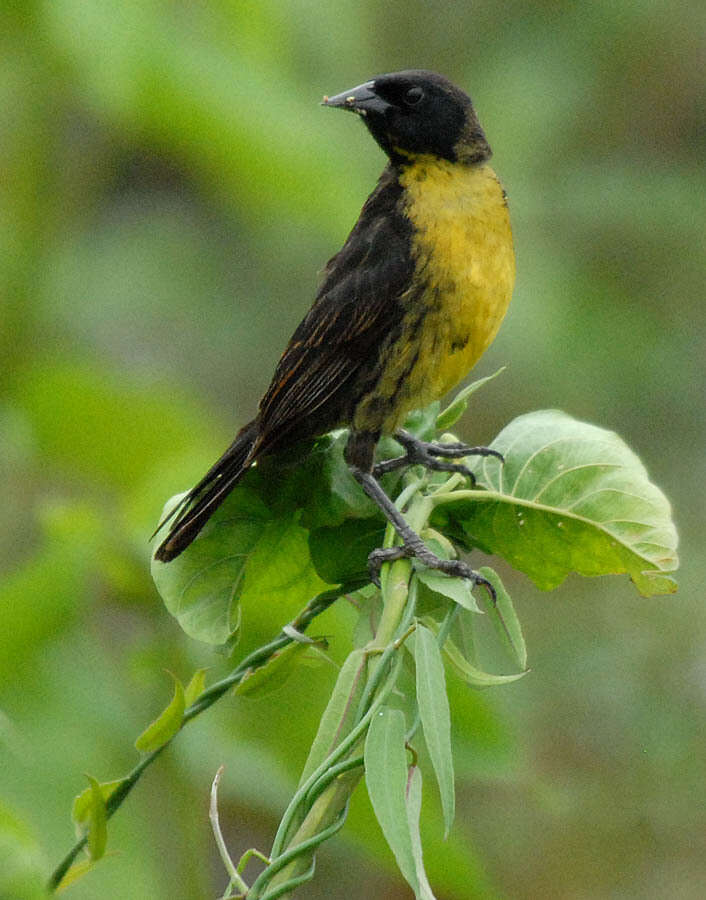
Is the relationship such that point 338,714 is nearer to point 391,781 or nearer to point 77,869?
point 391,781

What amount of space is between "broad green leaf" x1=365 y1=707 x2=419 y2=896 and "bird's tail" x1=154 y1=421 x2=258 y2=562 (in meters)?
0.43

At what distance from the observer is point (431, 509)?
152 cm

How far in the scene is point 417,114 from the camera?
8.61 feet

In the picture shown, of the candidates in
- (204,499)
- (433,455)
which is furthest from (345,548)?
(433,455)

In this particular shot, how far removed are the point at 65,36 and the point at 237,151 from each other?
1.10 ft

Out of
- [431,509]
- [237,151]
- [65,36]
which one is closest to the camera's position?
[431,509]

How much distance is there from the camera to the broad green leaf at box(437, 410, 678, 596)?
152 cm

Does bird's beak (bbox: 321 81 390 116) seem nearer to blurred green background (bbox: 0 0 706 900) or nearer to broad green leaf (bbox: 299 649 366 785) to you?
blurred green background (bbox: 0 0 706 900)

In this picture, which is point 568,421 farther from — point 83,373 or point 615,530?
point 83,373

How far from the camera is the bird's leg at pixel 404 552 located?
4.72ft

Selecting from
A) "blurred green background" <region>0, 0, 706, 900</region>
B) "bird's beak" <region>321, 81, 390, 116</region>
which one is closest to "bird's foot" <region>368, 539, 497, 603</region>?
"blurred green background" <region>0, 0, 706, 900</region>

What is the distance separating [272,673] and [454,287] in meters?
1.11

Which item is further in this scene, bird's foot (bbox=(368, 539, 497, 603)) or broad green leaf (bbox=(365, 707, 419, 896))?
bird's foot (bbox=(368, 539, 497, 603))

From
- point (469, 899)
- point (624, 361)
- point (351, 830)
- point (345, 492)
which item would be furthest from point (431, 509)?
point (624, 361)
